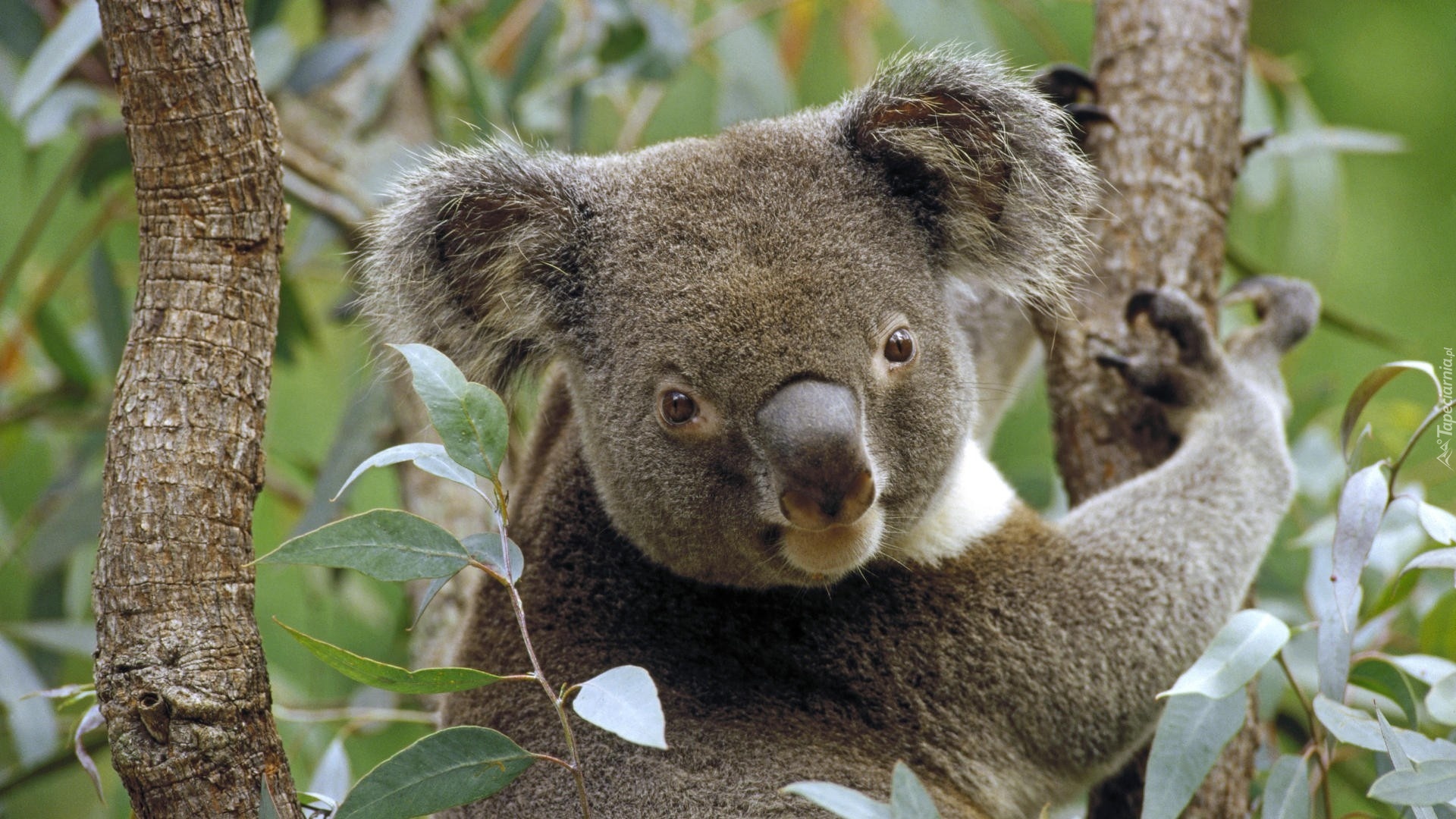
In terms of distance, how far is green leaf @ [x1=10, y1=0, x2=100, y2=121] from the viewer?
2.47 metres

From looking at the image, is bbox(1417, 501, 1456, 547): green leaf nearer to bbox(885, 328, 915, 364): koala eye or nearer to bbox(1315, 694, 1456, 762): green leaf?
bbox(1315, 694, 1456, 762): green leaf

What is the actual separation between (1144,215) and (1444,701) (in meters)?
1.07

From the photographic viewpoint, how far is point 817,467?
161cm

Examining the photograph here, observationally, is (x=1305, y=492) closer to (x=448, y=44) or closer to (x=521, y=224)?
(x=521, y=224)

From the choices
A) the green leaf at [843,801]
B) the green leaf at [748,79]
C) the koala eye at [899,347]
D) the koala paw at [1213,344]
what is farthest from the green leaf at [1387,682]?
the green leaf at [748,79]

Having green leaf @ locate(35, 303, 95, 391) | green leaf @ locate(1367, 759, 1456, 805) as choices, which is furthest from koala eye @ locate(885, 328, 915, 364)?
green leaf @ locate(35, 303, 95, 391)

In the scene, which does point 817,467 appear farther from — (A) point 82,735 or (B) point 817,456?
(A) point 82,735

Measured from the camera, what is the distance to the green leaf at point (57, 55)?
8.09 ft

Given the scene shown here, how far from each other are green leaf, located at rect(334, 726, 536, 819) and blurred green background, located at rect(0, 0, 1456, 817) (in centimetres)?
84

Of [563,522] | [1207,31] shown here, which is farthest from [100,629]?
[1207,31]

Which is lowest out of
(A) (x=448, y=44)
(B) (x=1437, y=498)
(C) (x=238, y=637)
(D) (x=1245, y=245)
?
(B) (x=1437, y=498)

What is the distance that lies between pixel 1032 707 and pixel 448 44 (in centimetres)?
234

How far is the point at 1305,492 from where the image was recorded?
307cm

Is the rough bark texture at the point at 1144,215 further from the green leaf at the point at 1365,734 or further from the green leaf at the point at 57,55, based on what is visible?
the green leaf at the point at 57,55
